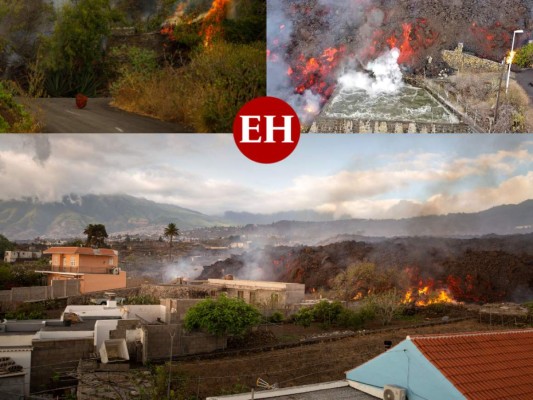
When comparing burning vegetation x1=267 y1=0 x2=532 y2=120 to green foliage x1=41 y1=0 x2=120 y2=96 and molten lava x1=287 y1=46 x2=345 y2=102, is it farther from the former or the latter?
green foliage x1=41 y1=0 x2=120 y2=96

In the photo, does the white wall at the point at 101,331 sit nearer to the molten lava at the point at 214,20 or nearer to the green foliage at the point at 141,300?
the green foliage at the point at 141,300

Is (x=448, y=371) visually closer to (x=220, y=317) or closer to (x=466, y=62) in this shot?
(x=220, y=317)

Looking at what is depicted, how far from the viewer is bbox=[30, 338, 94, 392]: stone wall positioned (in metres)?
7.80

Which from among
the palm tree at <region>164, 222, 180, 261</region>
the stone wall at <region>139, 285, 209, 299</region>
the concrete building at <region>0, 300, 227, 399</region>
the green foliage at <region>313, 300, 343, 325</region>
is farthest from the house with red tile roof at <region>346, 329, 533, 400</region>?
the palm tree at <region>164, 222, 180, 261</region>

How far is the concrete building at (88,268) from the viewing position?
10367 millimetres

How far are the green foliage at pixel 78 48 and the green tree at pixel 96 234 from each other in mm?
1843

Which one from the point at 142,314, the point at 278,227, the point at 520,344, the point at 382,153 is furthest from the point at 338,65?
the point at 520,344

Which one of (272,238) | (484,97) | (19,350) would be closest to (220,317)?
(272,238)

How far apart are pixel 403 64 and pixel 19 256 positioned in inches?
235

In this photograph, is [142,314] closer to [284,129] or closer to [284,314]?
[284,314]

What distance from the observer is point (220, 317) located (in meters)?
8.99

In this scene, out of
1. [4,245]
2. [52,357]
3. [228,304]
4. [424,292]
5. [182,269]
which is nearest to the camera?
[52,357]

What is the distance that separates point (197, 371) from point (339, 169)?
13.1 feet

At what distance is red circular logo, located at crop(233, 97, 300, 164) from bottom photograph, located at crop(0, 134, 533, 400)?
144 millimetres
